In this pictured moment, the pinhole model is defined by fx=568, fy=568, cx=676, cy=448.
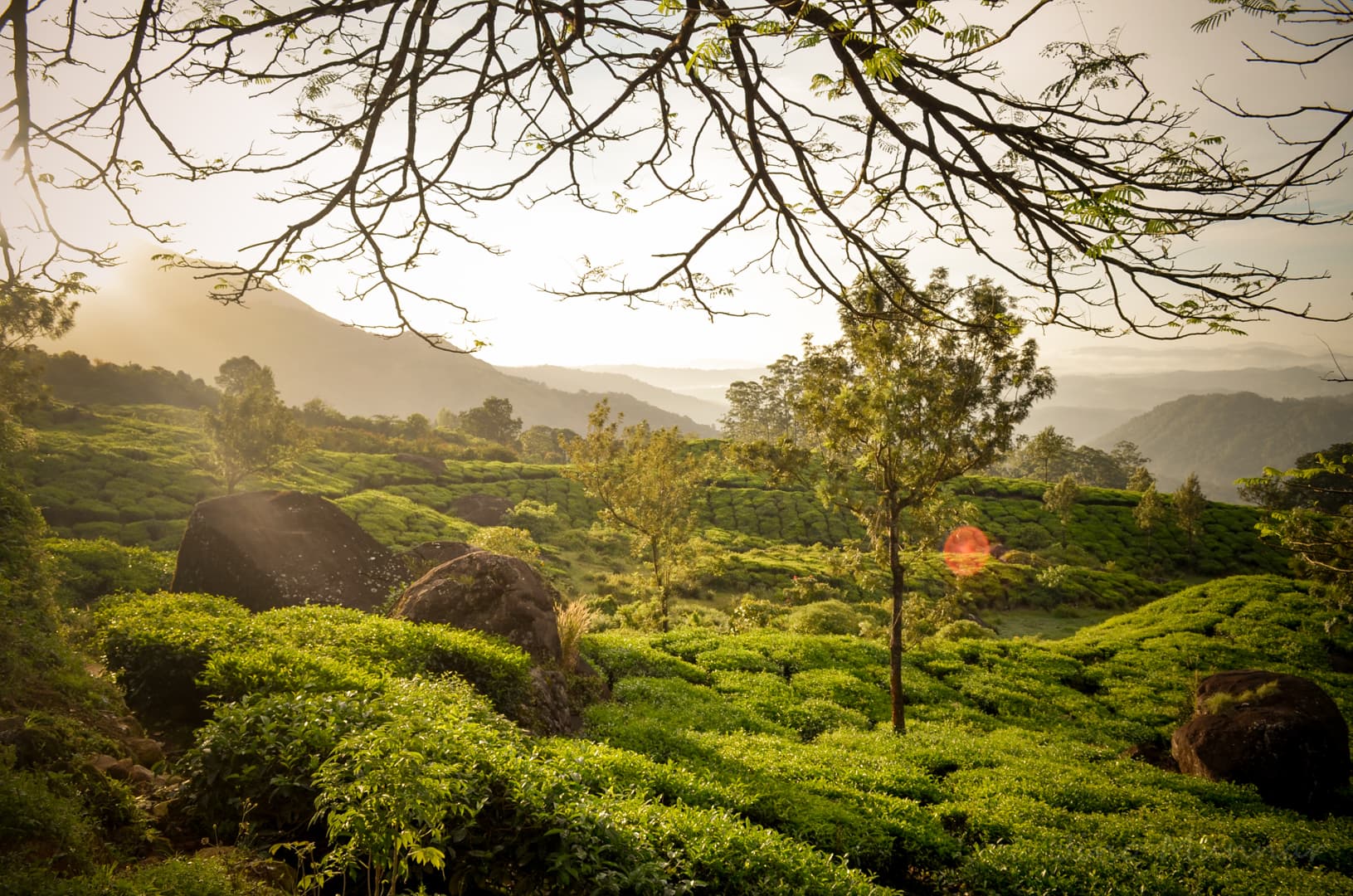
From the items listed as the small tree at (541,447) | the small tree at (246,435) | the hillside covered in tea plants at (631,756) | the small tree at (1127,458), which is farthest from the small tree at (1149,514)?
the small tree at (1127,458)

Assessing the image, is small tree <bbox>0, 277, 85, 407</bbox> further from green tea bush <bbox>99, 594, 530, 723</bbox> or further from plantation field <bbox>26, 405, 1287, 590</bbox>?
green tea bush <bbox>99, 594, 530, 723</bbox>

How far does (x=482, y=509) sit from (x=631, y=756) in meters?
39.5

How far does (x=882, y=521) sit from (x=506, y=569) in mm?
7815

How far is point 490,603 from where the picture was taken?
11.3 metres

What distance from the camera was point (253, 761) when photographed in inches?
207

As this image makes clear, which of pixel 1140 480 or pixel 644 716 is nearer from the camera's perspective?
pixel 644 716

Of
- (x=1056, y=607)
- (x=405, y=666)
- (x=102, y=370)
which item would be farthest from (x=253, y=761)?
(x=102, y=370)

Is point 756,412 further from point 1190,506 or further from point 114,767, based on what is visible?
point 114,767

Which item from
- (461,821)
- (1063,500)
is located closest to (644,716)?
(461,821)

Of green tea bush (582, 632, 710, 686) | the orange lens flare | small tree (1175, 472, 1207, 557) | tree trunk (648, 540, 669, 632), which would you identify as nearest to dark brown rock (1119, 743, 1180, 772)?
green tea bush (582, 632, 710, 686)

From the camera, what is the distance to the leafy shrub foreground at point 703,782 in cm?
451

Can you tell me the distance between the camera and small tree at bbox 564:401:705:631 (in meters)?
19.9

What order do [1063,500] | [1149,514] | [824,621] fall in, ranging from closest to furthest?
[824,621]
[1149,514]
[1063,500]

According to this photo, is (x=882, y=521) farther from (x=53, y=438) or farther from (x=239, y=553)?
(x=53, y=438)
